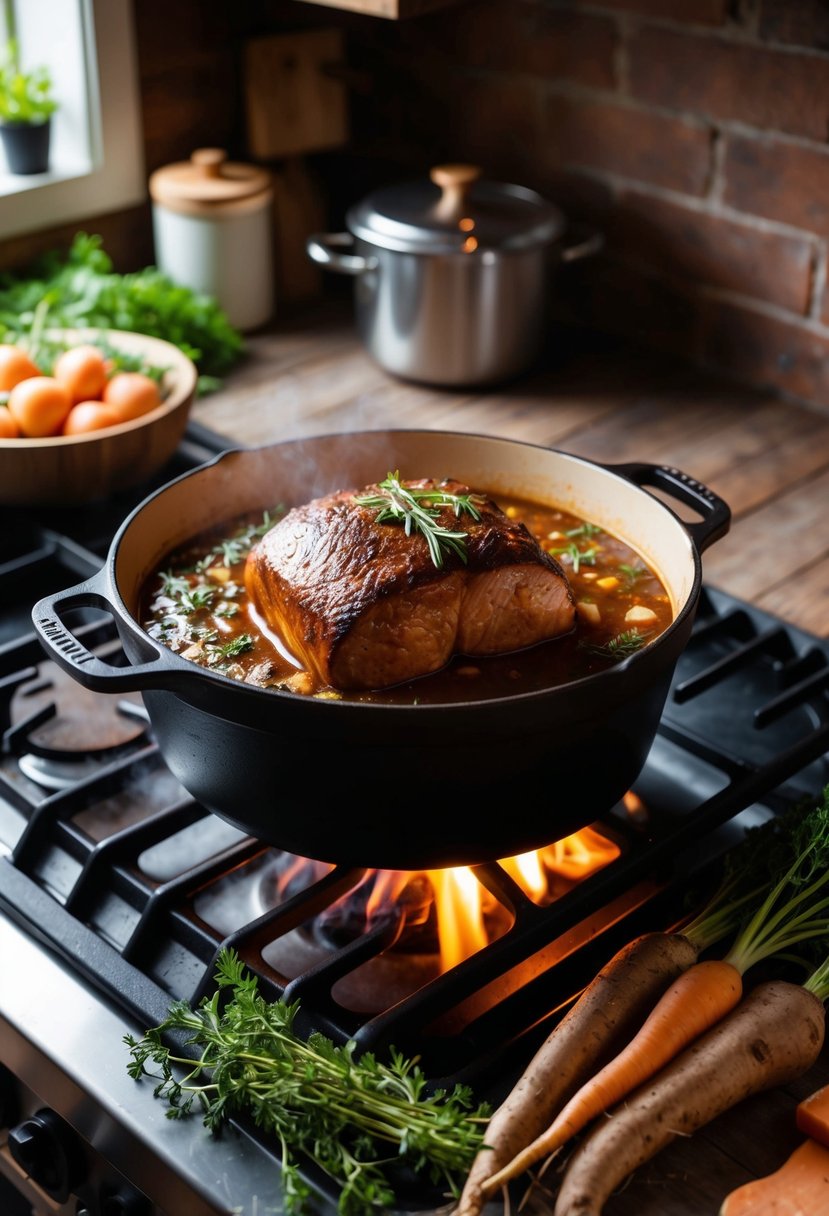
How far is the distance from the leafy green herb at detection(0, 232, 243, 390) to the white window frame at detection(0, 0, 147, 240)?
9 cm

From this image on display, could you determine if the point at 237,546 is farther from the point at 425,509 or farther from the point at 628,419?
the point at 628,419

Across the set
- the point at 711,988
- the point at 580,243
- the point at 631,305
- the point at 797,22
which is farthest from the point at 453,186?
the point at 711,988

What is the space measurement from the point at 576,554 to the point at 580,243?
1.23 m

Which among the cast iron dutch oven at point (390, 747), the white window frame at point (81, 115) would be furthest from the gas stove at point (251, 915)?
the white window frame at point (81, 115)

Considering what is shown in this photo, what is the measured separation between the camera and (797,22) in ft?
6.86

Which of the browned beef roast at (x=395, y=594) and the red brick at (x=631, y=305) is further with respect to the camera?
the red brick at (x=631, y=305)

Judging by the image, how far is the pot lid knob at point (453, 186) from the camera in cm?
229

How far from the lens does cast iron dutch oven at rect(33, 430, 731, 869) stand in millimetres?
1051

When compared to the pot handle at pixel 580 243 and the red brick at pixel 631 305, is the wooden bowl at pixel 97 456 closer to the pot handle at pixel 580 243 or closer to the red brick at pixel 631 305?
the pot handle at pixel 580 243

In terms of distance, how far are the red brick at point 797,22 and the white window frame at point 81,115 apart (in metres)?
1.13

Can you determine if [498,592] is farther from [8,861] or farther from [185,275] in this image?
[185,275]

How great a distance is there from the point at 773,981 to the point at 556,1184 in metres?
0.27

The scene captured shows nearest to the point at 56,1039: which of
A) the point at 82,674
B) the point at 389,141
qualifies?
the point at 82,674

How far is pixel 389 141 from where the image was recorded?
9.26ft
